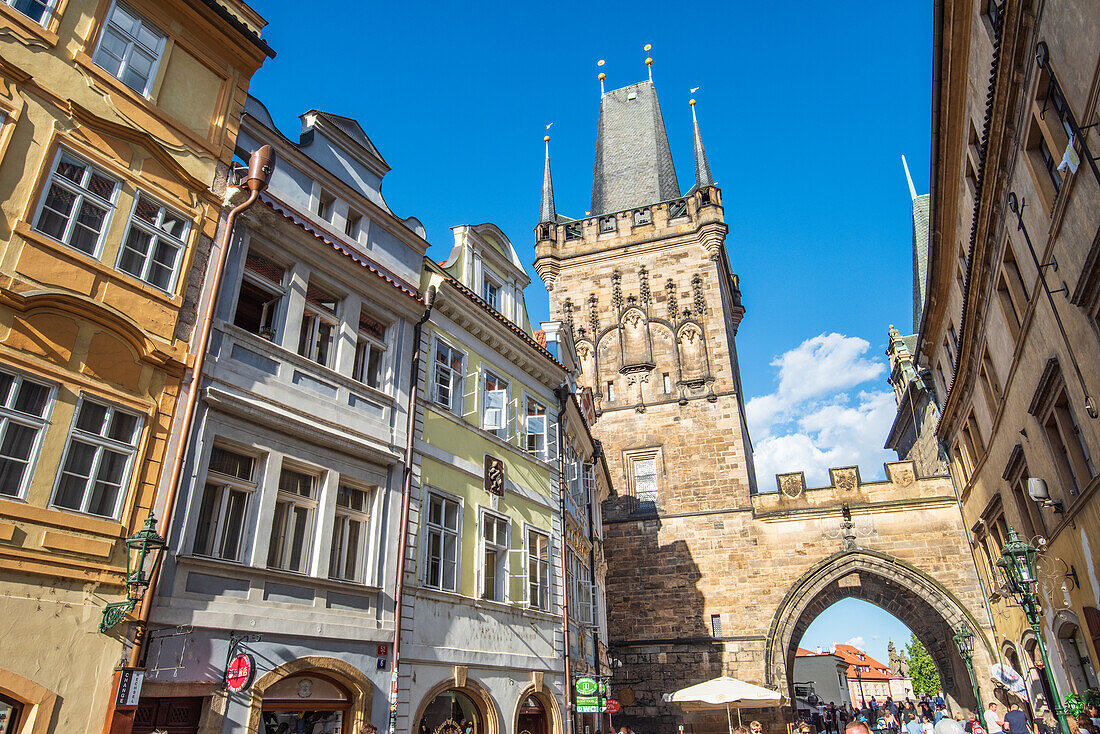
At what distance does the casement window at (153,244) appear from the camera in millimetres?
7703

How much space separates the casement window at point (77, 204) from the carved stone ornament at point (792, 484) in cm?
2373

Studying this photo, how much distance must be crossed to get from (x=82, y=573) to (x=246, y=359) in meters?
2.94

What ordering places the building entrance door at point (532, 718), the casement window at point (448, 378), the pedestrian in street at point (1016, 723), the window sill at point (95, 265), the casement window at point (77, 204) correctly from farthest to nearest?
the casement window at point (448, 378) < the building entrance door at point (532, 718) < the pedestrian in street at point (1016, 723) < the casement window at point (77, 204) < the window sill at point (95, 265)

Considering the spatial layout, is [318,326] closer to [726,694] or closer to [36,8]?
[36,8]

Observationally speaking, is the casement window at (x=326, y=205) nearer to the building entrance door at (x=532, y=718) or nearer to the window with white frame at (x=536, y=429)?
the window with white frame at (x=536, y=429)

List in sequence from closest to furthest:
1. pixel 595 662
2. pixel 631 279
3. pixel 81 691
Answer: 1. pixel 81 691
2. pixel 595 662
3. pixel 631 279

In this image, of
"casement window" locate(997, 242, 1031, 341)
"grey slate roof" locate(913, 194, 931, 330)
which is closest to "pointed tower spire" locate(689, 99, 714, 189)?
"grey slate roof" locate(913, 194, 931, 330)

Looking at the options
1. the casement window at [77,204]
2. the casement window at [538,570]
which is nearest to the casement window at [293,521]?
the casement window at [77,204]

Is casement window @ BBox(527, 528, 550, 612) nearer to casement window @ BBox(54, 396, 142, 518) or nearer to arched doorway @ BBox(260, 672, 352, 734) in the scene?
arched doorway @ BBox(260, 672, 352, 734)

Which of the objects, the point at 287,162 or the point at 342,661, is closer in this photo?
the point at 342,661

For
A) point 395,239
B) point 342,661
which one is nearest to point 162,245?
point 395,239

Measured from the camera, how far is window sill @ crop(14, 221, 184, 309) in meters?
6.75

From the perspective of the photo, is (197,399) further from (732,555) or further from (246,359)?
(732,555)

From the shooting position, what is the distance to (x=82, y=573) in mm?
6406
